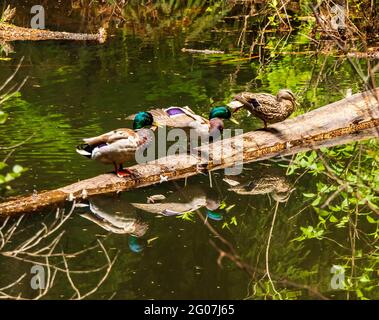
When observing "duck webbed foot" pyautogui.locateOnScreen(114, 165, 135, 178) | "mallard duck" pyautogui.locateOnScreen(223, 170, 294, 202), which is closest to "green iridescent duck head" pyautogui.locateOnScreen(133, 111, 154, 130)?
"duck webbed foot" pyautogui.locateOnScreen(114, 165, 135, 178)

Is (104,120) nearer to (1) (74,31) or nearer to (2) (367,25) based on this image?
(2) (367,25)

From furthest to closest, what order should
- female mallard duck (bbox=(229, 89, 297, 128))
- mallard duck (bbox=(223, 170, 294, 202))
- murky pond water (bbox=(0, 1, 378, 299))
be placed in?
female mallard duck (bbox=(229, 89, 297, 128)), mallard duck (bbox=(223, 170, 294, 202)), murky pond water (bbox=(0, 1, 378, 299))

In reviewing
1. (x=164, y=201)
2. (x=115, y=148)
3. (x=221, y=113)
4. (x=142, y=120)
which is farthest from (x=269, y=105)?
(x=115, y=148)

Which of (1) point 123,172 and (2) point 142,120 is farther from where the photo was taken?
(2) point 142,120

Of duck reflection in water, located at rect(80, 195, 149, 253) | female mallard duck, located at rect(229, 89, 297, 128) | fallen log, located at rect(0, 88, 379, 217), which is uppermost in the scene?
female mallard duck, located at rect(229, 89, 297, 128)

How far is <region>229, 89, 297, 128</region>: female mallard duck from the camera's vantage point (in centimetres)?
916

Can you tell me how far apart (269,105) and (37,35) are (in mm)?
8538

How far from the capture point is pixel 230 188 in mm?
8328

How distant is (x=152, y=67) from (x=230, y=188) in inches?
227

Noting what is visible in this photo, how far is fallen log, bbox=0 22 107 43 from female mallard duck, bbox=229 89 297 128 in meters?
7.52

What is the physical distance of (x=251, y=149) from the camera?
8898 mm

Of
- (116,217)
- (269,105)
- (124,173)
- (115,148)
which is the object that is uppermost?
(269,105)

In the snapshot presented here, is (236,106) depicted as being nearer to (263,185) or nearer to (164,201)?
(263,185)

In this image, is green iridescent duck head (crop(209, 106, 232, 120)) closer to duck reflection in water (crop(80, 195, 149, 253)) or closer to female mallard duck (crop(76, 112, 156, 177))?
female mallard duck (crop(76, 112, 156, 177))
